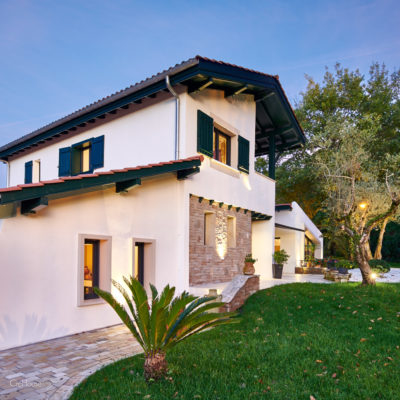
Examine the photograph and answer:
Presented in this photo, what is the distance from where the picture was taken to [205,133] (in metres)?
10.1

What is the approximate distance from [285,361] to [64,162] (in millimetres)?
10622

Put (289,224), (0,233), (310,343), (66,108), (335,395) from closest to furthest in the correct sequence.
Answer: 1. (335,395)
2. (0,233)
3. (310,343)
4. (289,224)
5. (66,108)

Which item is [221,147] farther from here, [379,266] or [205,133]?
[379,266]

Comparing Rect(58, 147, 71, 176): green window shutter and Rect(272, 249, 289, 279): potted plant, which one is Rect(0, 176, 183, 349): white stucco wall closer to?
Rect(58, 147, 71, 176): green window shutter

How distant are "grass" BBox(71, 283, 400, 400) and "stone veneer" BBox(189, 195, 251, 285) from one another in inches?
85.4

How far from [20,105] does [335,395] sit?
134 meters

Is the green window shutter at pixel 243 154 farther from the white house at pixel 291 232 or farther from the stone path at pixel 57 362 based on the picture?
the stone path at pixel 57 362

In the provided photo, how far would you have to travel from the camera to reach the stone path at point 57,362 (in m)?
4.15

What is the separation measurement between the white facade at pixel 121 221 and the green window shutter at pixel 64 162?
274mm

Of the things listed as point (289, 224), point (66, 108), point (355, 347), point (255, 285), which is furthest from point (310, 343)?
point (66, 108)

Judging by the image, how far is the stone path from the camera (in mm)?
4148

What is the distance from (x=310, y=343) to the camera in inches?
235

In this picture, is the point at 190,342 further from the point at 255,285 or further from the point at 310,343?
the point at 255,285

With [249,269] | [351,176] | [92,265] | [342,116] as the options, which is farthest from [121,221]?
[342,116]
